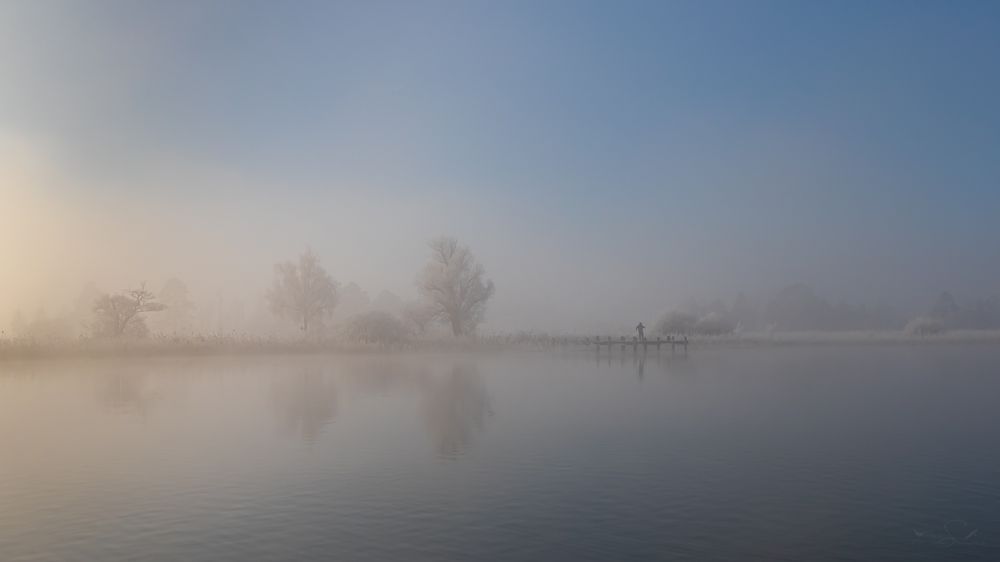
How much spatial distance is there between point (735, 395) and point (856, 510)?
19411mm

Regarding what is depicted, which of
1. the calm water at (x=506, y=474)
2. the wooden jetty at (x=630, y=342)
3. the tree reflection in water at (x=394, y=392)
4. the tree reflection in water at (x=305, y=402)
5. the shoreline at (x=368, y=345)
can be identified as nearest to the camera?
the calm water at (x=506, y=474)

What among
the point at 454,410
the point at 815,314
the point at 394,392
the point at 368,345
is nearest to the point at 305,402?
the point at 394,392

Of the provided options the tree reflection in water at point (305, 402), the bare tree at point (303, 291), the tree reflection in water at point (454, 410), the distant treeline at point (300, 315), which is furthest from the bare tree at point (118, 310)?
the tree reflection in water at point (454, 410)

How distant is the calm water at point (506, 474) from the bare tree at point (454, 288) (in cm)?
4541

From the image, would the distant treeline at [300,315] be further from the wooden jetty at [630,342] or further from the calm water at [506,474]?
the calm water at [506,474]

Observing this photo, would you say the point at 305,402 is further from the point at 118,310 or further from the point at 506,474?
the point at 118,310

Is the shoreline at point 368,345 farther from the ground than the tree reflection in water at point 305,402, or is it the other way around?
the shoreline at point 368,345

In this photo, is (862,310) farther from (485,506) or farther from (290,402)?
(485,506)

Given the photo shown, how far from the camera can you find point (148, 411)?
30188mm

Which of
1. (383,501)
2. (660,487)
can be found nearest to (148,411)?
(383,501)

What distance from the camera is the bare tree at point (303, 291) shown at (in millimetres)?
88812

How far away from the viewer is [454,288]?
8200 cm

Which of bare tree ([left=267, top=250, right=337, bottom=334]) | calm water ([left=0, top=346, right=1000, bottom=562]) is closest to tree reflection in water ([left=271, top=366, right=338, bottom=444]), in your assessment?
calm water ([left=0, top=346, right=1000, bottom=562])

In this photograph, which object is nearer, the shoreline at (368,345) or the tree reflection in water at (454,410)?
the tree reflection in water at (454,410)
